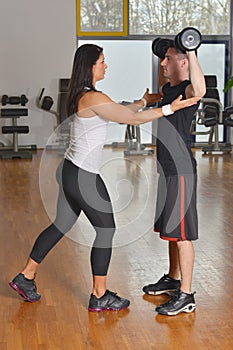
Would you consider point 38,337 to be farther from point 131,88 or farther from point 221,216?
point 131,88

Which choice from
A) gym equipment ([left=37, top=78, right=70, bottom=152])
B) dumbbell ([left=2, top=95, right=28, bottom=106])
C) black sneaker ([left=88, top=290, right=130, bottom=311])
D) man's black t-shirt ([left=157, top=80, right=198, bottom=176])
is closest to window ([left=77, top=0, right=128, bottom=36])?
gym equipment ([left=37, top=78, right=70, bottom=152])

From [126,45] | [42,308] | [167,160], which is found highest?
[126,45]

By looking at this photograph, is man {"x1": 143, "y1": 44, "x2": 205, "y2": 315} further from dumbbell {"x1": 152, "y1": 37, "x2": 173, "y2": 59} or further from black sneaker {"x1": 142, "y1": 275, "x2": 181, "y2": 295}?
black sneaker {"x1": 142, "y1": 275, "x2": 181, "y2": 295}

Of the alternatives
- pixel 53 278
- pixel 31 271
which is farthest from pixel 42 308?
pixel 53 278

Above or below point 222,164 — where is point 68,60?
above

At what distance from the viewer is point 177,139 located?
3.13 m

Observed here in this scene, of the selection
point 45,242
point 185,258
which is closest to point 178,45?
point 185,258

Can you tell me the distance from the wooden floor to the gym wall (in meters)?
3.84

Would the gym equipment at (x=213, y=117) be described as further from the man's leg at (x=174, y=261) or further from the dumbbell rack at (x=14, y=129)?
the man's leg at (x=174, y=261)

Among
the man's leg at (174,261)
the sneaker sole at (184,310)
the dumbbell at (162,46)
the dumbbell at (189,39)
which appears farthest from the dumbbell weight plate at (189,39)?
the sneaker sole at (184,310)

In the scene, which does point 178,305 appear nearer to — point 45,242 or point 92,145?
point 45,242

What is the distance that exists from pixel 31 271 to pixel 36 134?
23.1ft

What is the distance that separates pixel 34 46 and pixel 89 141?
7.24 meters

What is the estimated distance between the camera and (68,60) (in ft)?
33.3
